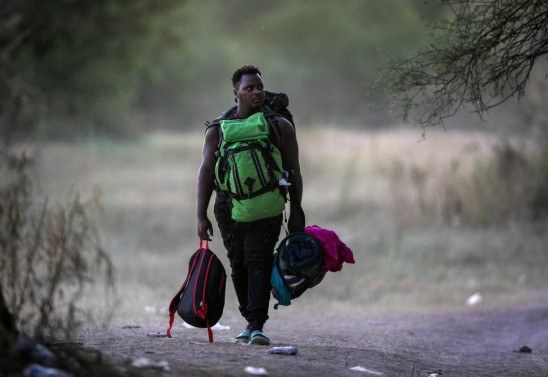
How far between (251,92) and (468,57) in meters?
2.14

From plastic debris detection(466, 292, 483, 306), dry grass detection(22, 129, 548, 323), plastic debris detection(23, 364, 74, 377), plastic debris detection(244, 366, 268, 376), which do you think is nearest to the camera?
plastic debris detection(23, 364, 74, 377)

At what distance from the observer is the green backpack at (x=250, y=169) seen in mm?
6805

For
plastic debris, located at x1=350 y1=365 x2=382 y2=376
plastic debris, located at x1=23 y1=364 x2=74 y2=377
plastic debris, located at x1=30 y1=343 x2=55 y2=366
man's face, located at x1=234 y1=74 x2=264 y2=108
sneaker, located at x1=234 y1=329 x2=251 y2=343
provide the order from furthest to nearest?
sneaker, located at x1=234 y1=329 x2=251 y2=343, man's face, located at x1=234 y1=74 x2=264 y2=108, plastic debris, located at x1=350 y1=365 x2=382 y2=376, plastic debris, located at x1=30 y1=343 x2=55 y2=366, plastic debris, located at x1=23 y1=364 x2=74 y2=377

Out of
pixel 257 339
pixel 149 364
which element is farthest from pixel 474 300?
pixel 149 364

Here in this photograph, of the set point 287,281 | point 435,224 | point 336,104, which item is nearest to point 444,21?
point 287,281

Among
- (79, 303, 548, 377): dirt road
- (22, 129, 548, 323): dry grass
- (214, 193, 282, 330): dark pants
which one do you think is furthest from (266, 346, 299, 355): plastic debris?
(22, 129, 548, 323): dry grass

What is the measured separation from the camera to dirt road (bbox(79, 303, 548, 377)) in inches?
249

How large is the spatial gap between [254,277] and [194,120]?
141ft

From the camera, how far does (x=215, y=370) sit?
587 centimetres

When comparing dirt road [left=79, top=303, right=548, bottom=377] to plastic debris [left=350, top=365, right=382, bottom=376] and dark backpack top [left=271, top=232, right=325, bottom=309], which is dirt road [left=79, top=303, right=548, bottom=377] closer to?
plastic debris [left=350, top=365, right=382, bottom=376]

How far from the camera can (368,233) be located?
53.9 feet

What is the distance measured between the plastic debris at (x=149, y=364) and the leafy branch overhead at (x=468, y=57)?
3098mm

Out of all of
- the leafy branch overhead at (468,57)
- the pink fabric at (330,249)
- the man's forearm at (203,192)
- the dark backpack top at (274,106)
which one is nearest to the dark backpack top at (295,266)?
the pink fabric at (330,249)

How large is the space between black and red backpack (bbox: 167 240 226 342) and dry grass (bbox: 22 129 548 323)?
3.53 metres
